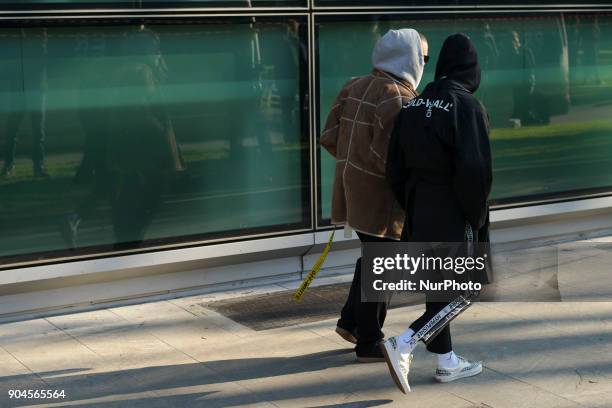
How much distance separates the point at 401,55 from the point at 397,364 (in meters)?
1.73

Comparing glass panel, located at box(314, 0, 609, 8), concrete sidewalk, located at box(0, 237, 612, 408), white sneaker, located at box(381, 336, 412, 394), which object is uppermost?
glass panel, located at box(314, 0, 609, 8)

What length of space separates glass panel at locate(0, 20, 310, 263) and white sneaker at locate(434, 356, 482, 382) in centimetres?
251

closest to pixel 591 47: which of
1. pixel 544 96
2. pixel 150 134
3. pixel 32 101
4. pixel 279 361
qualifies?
pixel 544 96

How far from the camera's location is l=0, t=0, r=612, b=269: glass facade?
709 cm

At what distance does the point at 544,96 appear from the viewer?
938cm

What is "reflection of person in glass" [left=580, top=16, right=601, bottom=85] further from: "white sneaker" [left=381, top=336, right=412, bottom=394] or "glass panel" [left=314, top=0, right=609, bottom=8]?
"white sneaker" [left=381, top=336, right=412, bottom=394]

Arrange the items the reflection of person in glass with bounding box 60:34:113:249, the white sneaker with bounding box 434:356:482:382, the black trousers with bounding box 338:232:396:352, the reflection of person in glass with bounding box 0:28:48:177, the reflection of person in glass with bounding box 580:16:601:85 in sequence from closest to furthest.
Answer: the white sneaker with bounding box 434:356:482:382, the black trousers with bounding box 338:232:396:352, the reflection of person in glass with bounding box 0:28:48:177, the reflection of person in glass with bounding box 60:34:113:249, the reflection of person in glass with bounding box 580:16:601:85

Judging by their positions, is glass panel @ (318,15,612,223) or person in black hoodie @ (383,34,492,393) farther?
glass panel @ (318,15,612,223)

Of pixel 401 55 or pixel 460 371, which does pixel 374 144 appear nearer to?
pixel 401 55

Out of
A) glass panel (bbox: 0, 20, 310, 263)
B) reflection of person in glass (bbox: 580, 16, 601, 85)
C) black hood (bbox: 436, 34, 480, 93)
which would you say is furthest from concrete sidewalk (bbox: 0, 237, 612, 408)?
reflection of person in glass (bbox: 580, 16, 601, 85)

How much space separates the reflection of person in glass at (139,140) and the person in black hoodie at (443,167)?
7.56 ft

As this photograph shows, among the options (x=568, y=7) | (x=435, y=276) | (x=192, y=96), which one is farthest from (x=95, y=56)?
(x=568, y=7)

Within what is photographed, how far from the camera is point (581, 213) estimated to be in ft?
31.2

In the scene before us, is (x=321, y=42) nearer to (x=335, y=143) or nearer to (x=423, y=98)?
(x=335, y=143)
